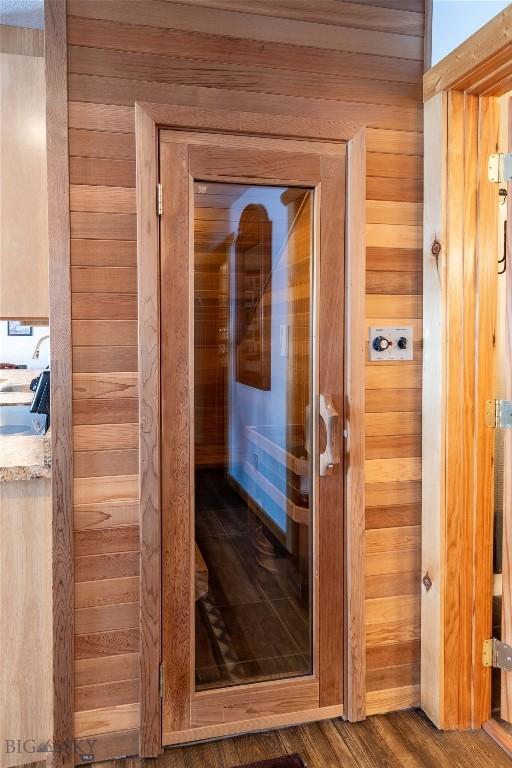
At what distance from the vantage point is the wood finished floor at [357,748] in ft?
6.56

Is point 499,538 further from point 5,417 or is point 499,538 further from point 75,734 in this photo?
point 5,417

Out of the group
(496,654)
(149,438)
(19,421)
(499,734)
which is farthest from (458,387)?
(19,421)

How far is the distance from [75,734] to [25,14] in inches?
93.7

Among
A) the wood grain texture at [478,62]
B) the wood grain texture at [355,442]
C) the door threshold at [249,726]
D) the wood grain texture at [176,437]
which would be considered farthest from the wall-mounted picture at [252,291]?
the door threshold at [249,726]

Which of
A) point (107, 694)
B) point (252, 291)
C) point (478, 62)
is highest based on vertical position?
point (478, 62)

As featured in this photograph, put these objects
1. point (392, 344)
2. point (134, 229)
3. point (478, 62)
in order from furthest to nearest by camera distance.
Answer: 1. point (392, 344)
2. point (134, 229)
3. point (478, 62)

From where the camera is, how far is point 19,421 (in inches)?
132

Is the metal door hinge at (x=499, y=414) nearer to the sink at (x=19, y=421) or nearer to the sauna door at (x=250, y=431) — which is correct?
the sauna door at (x=250, y=431)

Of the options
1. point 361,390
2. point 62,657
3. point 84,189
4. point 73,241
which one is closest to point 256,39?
point 84,189

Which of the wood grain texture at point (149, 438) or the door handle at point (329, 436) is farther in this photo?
the door handle at point (329, 436)

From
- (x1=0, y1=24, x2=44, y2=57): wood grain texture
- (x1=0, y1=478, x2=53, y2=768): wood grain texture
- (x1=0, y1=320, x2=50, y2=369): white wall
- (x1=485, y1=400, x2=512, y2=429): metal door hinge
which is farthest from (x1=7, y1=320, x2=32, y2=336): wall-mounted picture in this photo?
(x1=485, y1=400, x2=512, y2=429): metal door hinge

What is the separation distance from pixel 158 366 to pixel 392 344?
83cm

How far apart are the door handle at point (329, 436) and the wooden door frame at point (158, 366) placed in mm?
49

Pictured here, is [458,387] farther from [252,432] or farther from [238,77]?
[238,77]
